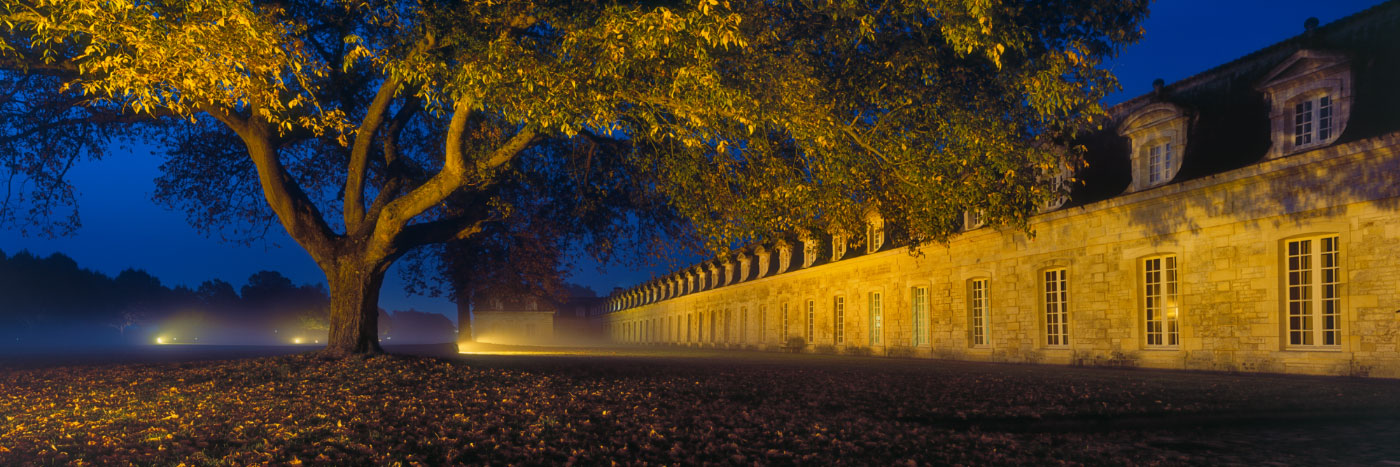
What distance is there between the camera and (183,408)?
27.9 ft

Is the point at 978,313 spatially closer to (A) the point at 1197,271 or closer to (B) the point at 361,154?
(A) the point at 1197,271

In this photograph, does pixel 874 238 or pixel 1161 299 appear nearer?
pixel 1161 299

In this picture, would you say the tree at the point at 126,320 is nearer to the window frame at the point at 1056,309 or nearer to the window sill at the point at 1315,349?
the window frame at the point at 1056,309

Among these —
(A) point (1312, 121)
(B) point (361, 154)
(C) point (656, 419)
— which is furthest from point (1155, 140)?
(B) point (361, 154)

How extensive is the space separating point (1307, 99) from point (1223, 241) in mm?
2958

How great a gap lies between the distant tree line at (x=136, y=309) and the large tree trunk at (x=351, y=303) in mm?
60758

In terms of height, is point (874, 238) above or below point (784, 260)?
above

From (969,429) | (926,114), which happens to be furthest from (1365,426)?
(926,114)

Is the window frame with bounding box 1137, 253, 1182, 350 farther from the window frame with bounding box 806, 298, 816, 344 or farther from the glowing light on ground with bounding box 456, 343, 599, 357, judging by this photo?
the window frame with bounding box 806, 298, 816, 344

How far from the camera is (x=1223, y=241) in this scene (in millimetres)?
17078

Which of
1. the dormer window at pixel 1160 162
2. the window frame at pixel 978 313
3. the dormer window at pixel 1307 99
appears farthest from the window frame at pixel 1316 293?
the window frame at pixel 978 313

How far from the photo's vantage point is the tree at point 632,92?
8.84 metres

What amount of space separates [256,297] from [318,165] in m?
107

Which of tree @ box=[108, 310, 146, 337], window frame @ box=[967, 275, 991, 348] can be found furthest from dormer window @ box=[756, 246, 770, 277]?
tree @ box=[108, 310, 146, 337]
